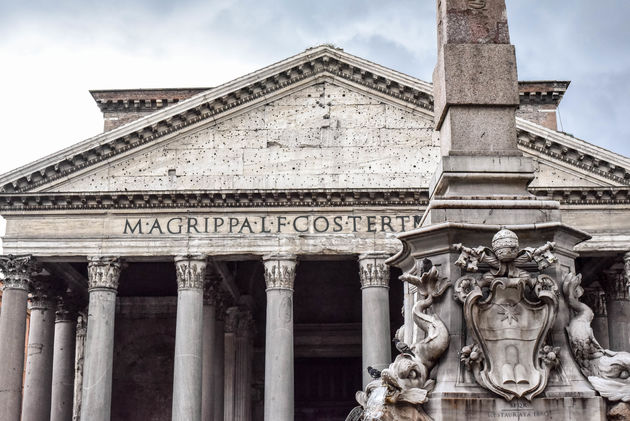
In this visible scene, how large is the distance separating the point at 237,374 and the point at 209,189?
7237 millimetres

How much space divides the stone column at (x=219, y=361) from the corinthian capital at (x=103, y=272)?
12.0 ft

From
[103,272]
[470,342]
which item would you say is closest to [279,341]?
[103,272]

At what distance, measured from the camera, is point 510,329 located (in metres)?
4.96

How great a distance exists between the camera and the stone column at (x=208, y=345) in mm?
22906

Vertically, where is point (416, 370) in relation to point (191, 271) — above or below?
below

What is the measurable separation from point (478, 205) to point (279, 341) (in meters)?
15.4

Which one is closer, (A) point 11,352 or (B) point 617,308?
(A) point 11,352

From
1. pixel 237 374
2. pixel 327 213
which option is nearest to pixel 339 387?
pixel 237 374

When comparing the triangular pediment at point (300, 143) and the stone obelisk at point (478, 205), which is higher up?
the triangular pediment at point (300, 143)

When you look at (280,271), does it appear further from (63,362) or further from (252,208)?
(63,362)

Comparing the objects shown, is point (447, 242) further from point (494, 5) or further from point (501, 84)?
point (494, 5)

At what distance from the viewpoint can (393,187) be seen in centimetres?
2164

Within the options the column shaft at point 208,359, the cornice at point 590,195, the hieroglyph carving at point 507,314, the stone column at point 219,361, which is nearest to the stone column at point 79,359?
the stone column at point 219,361

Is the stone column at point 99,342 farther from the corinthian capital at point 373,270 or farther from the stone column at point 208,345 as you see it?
the corinthian capital at point 373,270
